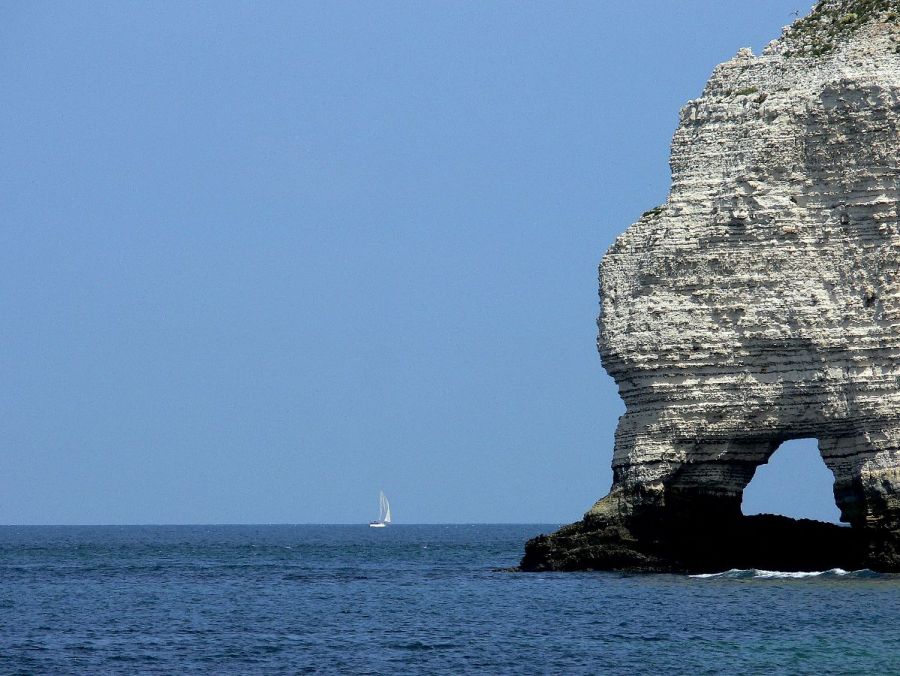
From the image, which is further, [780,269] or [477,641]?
[780,269]

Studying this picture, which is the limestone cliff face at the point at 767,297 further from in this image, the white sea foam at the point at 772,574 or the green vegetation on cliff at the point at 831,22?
the white sea foam at the point at 772,574

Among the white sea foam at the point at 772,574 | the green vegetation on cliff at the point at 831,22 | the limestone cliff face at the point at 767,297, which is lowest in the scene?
the white sea foam at the point at 772,574

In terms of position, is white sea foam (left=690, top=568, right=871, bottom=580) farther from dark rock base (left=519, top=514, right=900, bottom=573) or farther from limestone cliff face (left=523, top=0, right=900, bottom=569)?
limestone cliff face (left=523, top=0, right=900, bottom=569)

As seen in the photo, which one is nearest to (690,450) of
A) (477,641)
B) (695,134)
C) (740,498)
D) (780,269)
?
(740,498)

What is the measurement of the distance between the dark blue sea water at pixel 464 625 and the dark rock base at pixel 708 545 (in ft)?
3.00

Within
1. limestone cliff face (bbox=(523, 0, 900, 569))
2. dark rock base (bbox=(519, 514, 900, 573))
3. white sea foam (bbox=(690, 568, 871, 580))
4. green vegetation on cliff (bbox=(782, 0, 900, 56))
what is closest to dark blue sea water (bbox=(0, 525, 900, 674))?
white sea foam (bbox=(690, 568, 871, 580))

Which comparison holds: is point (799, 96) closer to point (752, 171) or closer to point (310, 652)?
point (752, 171)

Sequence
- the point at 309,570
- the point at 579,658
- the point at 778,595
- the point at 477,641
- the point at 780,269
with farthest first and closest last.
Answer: the point at 309,570
the point at 780,269
the point at 778,595
the point at 477,641
the point at 579,658

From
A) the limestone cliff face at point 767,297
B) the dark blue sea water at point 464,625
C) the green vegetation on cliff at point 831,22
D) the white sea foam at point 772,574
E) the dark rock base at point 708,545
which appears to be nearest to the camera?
the dark blue sea water at point 464,625

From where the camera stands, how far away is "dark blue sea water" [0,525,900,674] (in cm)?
2644

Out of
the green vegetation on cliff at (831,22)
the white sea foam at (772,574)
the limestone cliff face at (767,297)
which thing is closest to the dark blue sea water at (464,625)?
the white sea foam at (772,574)

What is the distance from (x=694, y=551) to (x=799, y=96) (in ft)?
35.0

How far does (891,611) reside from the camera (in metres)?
30.2

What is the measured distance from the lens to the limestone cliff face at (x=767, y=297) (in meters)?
36.8
